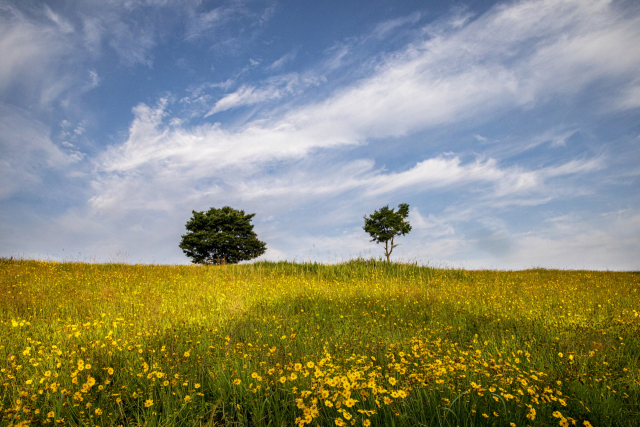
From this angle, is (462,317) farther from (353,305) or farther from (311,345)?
(311,345)

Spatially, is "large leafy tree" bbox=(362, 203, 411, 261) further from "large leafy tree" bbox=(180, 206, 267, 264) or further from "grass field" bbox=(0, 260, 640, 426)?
"grass field" bbox=(0, 260, 640, 426)

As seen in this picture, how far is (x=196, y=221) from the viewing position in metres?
33.1

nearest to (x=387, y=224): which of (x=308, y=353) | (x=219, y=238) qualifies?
(x=219, y=238)

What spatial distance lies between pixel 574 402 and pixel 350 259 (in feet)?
42.7

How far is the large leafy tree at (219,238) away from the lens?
3203 centimetres

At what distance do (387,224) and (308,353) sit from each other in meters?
34.7

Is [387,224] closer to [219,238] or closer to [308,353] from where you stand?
[219,238]

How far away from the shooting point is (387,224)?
3806 cm

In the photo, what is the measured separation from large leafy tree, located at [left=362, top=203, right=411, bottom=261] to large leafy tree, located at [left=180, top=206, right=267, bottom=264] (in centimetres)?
1359

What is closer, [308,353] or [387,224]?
[308,353]

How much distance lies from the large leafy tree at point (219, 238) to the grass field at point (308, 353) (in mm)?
19129

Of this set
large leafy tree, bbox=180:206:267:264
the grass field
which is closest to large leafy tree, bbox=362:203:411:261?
large leafy tree, bbox=180:206:267:264

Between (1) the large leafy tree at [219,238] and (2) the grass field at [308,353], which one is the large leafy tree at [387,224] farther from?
(2) the grass field at [308,353]

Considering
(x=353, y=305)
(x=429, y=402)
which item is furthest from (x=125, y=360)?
(x=353, y=305)
